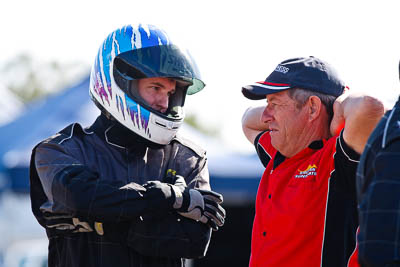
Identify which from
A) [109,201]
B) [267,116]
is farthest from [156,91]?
[109,201]

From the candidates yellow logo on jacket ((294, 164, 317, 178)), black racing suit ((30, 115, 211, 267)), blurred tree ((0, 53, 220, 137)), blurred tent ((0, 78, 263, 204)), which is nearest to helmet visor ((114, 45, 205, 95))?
black racing suit ((30, 115, 211, 267))

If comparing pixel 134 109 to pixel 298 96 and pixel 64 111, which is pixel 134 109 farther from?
pixel 64 111

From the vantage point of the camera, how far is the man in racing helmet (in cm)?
304

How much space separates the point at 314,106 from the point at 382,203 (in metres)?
1.48

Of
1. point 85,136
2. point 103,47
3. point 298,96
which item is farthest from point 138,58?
point 298,96

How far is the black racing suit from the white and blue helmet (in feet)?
0.30

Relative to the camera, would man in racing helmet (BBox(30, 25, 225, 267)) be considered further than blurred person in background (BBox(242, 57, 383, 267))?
No

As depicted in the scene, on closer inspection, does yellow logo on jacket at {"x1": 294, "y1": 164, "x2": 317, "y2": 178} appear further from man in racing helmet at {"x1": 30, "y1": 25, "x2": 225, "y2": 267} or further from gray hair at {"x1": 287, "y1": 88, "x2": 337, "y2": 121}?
man in racing helmet at {"x1": 30, "y1": 25, "x2": 225, "y2": 267}

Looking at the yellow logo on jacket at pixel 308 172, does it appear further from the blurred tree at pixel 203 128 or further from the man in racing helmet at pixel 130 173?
the blurred tree at pixel 203 128

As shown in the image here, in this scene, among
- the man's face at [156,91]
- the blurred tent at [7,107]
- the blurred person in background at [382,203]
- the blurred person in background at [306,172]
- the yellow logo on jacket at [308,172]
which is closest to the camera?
the blurred person in background at [382,203]

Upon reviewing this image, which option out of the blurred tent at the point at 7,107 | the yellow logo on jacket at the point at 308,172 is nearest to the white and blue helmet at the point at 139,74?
the yellow logo on jacket at the point at 308,172

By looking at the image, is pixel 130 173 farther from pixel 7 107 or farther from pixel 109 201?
pixel 7 107

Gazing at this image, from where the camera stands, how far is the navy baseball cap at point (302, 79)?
11.4ft

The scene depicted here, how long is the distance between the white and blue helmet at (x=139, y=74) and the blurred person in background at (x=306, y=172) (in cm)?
43
